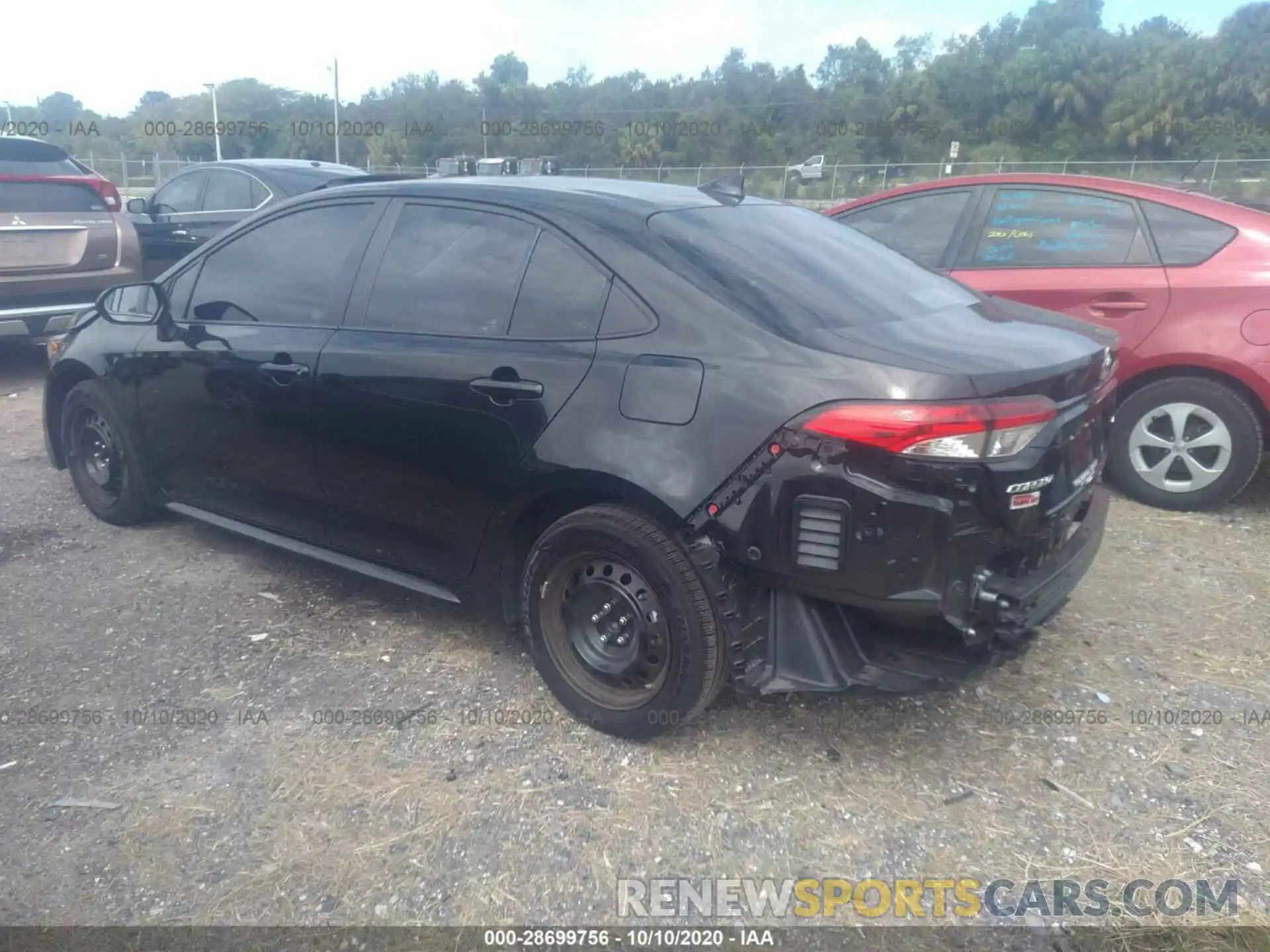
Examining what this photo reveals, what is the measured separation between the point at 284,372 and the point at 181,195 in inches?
279

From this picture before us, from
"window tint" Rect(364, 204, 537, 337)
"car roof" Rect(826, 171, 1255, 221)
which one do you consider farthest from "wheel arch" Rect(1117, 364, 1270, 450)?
"window tint" Rect(364, 204, 537, 337)

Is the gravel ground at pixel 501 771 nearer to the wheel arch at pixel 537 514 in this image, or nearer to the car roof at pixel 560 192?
the wheel arch at pixel 537 514

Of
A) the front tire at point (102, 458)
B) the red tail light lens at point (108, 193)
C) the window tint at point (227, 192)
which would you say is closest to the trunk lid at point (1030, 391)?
the front tire at point (102, 458)

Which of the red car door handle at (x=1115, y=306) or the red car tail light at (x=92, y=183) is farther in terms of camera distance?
the red car tail light at (x=92, y=183)

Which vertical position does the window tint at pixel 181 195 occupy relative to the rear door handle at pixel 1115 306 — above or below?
above

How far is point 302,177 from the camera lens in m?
8.77

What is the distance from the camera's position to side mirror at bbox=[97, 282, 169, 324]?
169 inches

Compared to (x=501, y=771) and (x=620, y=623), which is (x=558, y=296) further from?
(x=501, y=771)

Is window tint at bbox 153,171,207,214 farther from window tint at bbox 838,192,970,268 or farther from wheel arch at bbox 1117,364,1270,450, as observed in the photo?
wheel arch at bbox 1117,364,1270,450

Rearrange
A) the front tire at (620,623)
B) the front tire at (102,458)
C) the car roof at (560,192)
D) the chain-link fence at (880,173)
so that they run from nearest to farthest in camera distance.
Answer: the front tire at (620,623)
the car roof at (560,192)
the front tire at (102,458)
the chain-link fence at (880,173)

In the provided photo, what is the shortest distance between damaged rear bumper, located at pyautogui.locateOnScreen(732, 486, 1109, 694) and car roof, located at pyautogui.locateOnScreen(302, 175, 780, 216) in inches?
53.0

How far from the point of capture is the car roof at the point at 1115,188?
4.97 metres

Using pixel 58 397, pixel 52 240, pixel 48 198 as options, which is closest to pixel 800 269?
pixel 58 397

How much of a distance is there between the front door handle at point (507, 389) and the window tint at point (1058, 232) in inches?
131
